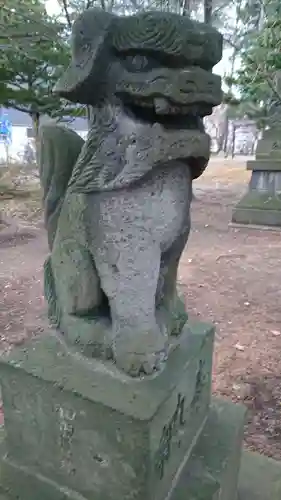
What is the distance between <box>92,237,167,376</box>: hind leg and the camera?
42.9 inches

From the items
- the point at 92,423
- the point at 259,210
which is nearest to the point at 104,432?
the point at 92,423

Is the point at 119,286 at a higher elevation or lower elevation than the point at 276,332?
higher

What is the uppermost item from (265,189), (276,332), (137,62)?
(137,62)

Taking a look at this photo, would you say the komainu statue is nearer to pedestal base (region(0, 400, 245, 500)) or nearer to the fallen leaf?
pedestal base (region(0, 400, 245, 500))

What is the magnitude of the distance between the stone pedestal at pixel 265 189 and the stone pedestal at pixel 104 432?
4411 millimetres

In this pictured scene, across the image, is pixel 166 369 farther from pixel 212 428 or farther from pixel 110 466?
pixel 212 428

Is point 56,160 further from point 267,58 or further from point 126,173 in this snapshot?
point 267,58

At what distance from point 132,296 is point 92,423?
0.33m

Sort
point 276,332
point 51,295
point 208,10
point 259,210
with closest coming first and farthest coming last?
point 51,295 → point 276,332 → point 259,210 → point 208,10

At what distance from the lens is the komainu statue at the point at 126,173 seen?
38.3 inches

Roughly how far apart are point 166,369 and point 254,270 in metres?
2.91

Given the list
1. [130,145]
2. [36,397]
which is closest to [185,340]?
[36,397]

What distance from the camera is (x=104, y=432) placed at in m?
1.10

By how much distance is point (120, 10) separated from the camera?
5.27 m
